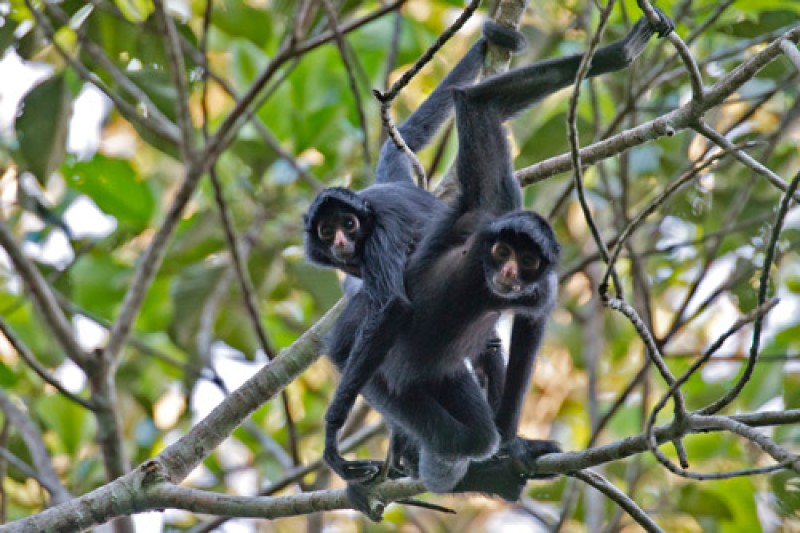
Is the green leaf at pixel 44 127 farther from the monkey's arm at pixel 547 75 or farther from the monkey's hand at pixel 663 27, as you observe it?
the monkey's hand at pixel 663 27

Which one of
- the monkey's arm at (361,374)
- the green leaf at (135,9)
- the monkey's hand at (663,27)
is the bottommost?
the monkey's arm at (361,374)

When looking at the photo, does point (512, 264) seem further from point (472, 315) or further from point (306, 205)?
point (306, 205)

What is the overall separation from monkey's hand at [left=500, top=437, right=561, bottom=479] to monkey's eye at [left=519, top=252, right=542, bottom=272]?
110cm

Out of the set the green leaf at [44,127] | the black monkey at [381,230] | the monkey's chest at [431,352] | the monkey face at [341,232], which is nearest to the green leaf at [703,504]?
the black monkey at [381,230]

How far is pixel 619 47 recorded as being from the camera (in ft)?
18.1

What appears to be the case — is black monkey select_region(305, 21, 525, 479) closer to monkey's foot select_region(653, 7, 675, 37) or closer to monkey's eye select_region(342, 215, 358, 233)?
monkey's eye select_region(342, 215, 358, 233)

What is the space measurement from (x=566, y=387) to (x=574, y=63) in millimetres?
8872

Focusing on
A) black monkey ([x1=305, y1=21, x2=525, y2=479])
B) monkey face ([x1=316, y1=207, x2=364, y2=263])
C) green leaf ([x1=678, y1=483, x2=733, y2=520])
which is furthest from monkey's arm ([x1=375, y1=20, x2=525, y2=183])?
green leaf ([x1=678, y1=483, x2=733, y2=520])

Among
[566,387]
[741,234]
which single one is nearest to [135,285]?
[741,234]

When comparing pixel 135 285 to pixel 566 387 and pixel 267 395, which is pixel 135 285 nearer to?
pixel 267 395

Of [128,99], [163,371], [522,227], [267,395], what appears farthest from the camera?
[163,371]

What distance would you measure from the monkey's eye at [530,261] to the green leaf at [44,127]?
3980 mm

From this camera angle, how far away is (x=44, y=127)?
7473 millimetres

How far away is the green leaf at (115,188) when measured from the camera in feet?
29.1
